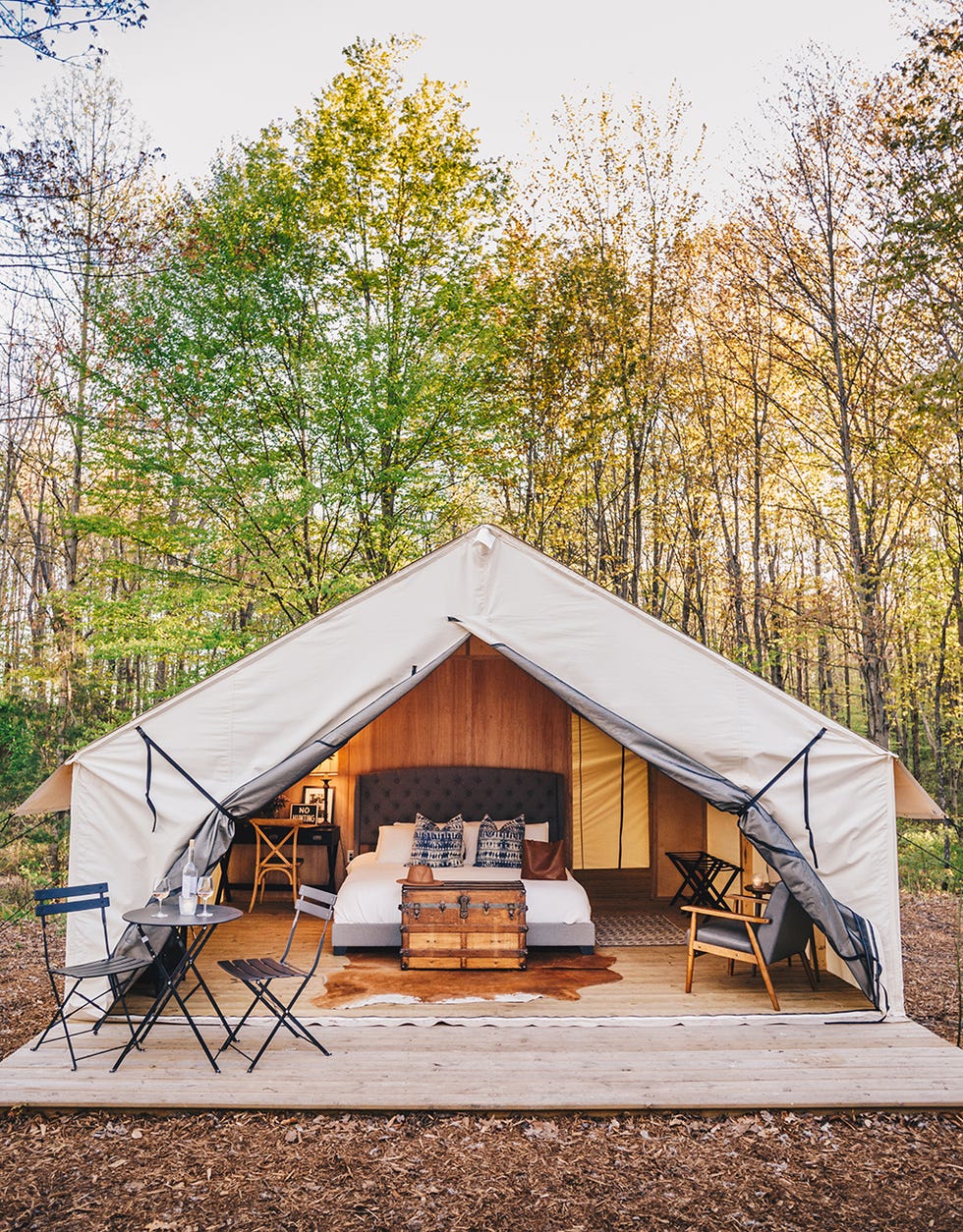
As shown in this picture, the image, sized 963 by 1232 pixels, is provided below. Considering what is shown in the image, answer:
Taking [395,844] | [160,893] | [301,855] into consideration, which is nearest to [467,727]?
[395,844]

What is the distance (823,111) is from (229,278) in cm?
736

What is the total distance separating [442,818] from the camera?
311 inches

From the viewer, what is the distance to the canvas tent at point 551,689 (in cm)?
476

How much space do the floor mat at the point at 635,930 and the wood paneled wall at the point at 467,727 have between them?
1514 mm

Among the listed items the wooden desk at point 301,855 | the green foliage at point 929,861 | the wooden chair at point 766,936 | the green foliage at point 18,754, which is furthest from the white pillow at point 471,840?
the green foliage at point 18,754

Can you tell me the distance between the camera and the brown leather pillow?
6.55m

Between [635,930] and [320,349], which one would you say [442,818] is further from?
[320,349]

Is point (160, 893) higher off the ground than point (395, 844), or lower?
higher

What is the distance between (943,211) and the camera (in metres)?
7.22

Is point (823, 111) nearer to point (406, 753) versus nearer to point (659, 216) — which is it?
point (659, 216)

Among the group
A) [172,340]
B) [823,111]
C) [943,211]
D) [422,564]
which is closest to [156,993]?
[422,564]

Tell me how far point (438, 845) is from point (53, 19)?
19.2 feet

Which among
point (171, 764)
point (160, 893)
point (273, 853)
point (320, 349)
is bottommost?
point (273, 853)

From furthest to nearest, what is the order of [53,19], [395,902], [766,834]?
[395,902] < [766,834] < [53,19]
